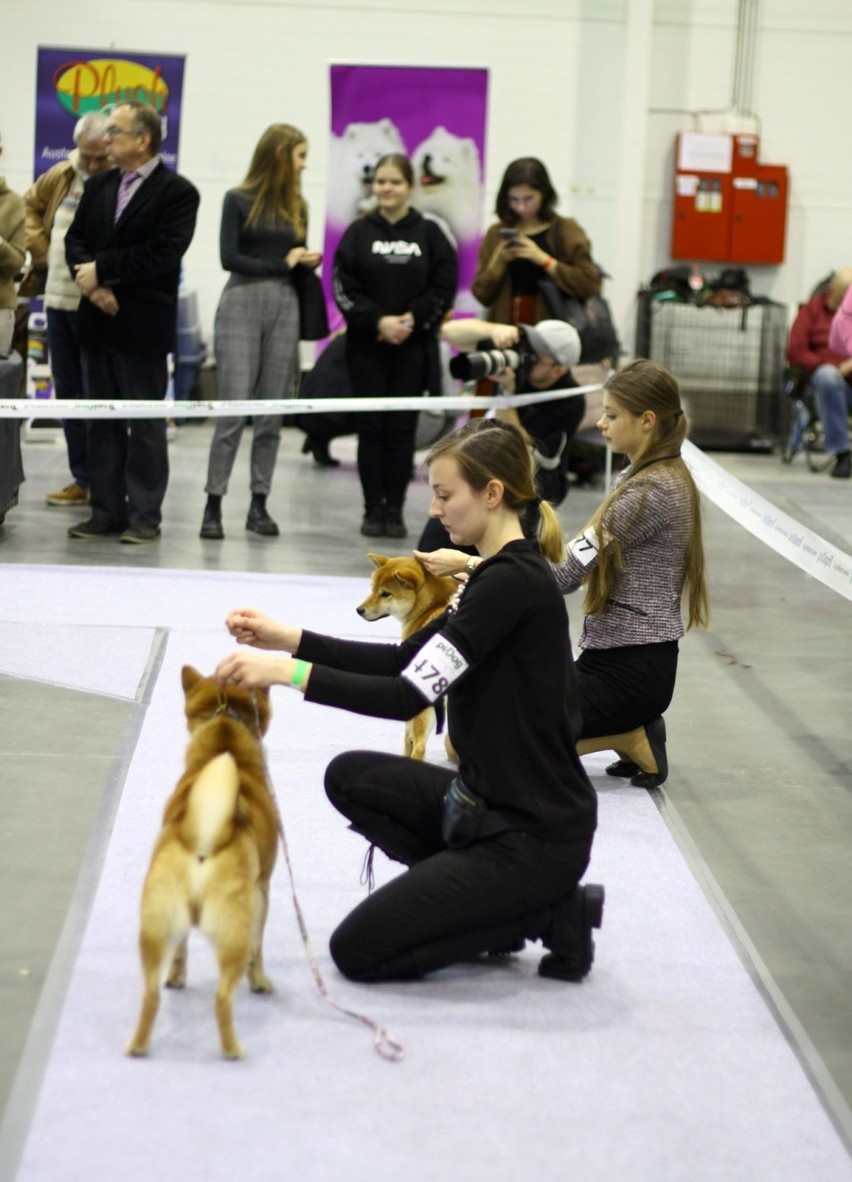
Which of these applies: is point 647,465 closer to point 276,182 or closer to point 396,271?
point 396,271

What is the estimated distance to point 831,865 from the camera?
3.64 metres

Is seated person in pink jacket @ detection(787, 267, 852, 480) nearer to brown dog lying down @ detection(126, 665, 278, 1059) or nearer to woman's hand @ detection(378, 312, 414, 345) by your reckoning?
woman's hand @ detection(378, 312, 414, 345)

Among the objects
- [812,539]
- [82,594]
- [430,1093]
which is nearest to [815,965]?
[430,1093]

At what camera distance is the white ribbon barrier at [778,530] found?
4273 millimetres

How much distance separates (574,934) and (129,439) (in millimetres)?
4461

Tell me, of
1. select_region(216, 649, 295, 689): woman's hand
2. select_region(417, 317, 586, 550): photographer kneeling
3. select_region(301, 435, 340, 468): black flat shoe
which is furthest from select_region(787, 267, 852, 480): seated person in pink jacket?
select_region(216, 649, 295, 689): woman's hand

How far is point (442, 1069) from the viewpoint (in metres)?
2.54

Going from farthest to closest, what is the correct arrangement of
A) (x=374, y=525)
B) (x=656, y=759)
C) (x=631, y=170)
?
(x=631, y=170), (x=374, y=525), (x=656, y=759)

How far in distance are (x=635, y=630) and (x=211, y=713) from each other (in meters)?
1.65

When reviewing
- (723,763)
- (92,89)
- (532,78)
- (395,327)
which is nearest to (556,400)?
(395,327)

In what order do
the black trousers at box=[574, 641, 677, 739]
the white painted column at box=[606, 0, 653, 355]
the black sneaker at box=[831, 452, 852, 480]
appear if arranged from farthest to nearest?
1. the white painted column at box=[606, 0, 653, 355]
2. the black sneaker at box=[831, 452, 852, 480]
3. the black trousers at box=[574, 641, 677, 739]

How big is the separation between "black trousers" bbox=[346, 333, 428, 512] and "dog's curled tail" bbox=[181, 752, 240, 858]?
4.92 meters

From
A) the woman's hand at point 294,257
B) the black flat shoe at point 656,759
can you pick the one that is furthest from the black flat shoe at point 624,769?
the woman's hand at point 294,257

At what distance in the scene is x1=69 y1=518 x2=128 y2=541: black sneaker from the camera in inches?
273
